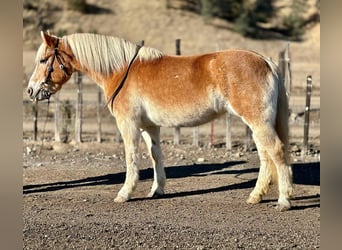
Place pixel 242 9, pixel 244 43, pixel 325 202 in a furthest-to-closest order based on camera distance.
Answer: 1. pixel 242 9
2. pixel 244 43
3. pixel 325 202

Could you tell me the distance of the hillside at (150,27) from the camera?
110 feet

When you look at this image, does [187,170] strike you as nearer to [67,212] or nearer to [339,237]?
[67,212]

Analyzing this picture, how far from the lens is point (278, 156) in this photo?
6.56 metres

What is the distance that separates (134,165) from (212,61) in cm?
166

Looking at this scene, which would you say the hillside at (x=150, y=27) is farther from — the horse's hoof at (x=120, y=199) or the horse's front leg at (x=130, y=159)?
the horse's hoof at (x=120, y=199)

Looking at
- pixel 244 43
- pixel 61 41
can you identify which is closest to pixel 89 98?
pixel 61 41

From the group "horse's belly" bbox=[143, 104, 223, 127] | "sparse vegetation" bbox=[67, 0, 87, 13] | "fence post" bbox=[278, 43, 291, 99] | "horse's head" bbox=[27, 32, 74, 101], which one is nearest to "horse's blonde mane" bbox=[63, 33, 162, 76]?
"horse's head" bbox=[27, 32, 74, 101]

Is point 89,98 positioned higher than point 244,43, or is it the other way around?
point 244,43

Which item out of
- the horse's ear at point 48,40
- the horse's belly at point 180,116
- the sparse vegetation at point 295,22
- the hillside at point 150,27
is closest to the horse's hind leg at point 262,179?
the horse's belly at point 180,116

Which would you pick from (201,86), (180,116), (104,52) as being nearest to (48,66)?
(104,52)

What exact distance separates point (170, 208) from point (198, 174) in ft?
7.88

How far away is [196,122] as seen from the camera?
7.04 metres

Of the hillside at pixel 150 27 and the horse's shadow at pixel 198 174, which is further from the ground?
the hillside at pixel 150 27

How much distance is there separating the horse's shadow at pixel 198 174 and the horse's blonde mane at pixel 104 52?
1.87m
